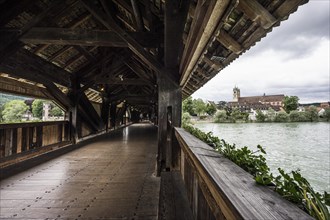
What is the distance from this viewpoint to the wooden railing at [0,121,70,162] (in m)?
4.53

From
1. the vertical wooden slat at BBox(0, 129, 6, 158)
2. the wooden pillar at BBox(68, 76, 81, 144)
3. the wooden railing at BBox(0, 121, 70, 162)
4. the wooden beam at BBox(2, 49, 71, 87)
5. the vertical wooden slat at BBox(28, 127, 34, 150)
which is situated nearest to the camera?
the vertical wooden slat at BBox(0, 129, 6, 158)

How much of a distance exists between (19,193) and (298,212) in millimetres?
3844

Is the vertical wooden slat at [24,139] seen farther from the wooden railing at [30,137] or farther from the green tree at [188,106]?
the green tree at [188,106]

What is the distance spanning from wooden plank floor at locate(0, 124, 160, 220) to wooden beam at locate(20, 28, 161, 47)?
2649mm

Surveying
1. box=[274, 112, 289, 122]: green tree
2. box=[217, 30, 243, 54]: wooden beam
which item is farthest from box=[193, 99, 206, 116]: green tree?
box=[217, 30, 243, 54]: wooden beam

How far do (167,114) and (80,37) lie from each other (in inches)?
89.9

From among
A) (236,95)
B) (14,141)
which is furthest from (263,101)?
(14,141)

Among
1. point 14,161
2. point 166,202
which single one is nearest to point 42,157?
point 14,161

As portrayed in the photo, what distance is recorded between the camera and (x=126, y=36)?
373 centimetres

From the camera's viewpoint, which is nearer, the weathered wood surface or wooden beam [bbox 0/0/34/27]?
the weathered wood surface

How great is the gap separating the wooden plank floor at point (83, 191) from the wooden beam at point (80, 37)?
265 cm

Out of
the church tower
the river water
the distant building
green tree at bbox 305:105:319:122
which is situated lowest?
the river water

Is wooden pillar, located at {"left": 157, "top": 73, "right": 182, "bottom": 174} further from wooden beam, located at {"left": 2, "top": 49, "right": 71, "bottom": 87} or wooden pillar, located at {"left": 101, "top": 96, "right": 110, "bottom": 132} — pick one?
wooden pillar, located at {"left": 101, "top": 96, "right": 110, "bottom": 132}

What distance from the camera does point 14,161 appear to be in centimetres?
475
